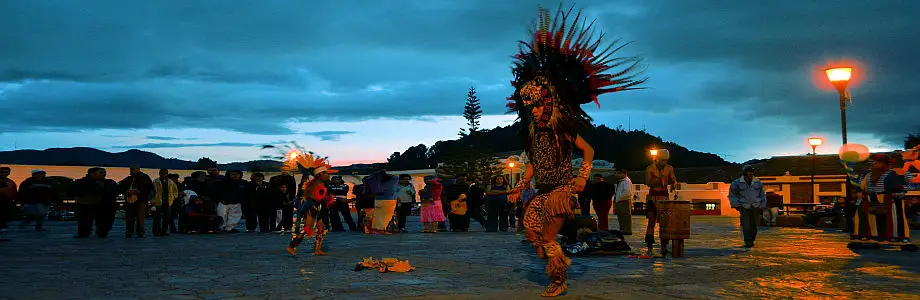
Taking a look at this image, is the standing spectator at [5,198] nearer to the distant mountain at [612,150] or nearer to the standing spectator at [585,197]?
the standing spectator at [585,197]

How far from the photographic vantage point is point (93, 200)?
16.2m

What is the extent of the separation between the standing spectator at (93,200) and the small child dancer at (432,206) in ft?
24.2

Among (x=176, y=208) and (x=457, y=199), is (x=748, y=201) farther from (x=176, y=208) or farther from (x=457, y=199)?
(x=176, y=208)

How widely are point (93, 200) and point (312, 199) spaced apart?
758cm

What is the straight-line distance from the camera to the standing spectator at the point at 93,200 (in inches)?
634

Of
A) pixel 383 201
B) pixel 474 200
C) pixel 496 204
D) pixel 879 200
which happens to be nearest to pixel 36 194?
pixel 383 201

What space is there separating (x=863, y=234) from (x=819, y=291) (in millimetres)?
6914

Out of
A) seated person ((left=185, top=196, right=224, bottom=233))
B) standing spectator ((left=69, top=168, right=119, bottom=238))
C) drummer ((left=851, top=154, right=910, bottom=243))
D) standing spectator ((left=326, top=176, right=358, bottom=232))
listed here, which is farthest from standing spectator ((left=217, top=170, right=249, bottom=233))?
drummer ((left=851, top=154, right=910, bottom=243))

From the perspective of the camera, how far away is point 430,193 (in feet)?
63.4

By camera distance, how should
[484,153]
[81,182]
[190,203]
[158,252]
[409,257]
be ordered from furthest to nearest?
1. [484,153]
2. [190,203]
3. [81,182]
4. [158,252]
5. [409,257]

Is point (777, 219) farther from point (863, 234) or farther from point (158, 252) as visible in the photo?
point (158, 252)

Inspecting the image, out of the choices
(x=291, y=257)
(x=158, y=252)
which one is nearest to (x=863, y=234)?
(x=291, y=257)

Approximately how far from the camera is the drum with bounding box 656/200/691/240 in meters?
10.5

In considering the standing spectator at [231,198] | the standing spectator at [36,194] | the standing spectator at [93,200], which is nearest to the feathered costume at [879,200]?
the standing spectator at [231,198]
